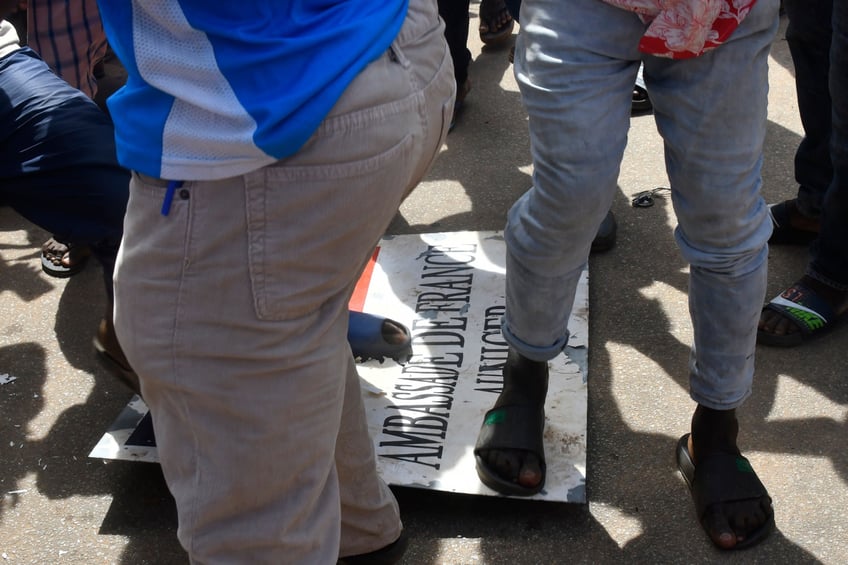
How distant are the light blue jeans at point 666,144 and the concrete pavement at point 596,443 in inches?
13.8

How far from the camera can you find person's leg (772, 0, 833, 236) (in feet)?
8.33

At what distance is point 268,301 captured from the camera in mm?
1154

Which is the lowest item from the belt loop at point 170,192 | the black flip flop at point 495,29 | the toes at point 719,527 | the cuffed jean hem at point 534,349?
the black flip flop at point 495,29

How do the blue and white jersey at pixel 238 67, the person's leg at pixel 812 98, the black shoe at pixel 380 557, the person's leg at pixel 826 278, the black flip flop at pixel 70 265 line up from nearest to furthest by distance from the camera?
1. the blue and white jersey at pixel 238 67
2. the black shoe at pixel 380 557
3. the person's leg at pixel 826 278
4. the person's leg at pixel 812 98
5. the black flip flop at pixel 70 265

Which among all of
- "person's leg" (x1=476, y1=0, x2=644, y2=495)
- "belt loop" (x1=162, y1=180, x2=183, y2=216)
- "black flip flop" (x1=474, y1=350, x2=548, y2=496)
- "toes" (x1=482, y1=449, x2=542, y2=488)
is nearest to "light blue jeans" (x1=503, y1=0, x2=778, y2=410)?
"person's leg" (x1=476, y1=0, x2=644, y2=495)

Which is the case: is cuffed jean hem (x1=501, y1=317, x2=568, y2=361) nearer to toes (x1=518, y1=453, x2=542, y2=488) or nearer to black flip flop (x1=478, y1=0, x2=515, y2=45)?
A: toes (x1=518, y1=453, x2=542, y2=488)

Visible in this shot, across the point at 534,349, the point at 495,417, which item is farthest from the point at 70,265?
the point at 534,349

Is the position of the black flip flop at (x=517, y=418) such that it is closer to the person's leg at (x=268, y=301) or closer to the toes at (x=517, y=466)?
the toes at (x=517, y=466)

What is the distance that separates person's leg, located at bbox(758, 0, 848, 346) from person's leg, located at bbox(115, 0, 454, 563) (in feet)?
4.62

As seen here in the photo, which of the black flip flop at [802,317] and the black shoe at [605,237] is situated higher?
the black flip flop at [802,317]

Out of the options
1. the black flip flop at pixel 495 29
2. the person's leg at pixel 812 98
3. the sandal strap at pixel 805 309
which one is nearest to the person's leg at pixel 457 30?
the black flip flop at pixel 495 29

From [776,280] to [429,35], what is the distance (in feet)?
5.79

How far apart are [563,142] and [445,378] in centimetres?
87

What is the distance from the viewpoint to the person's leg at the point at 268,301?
113 centimetres
